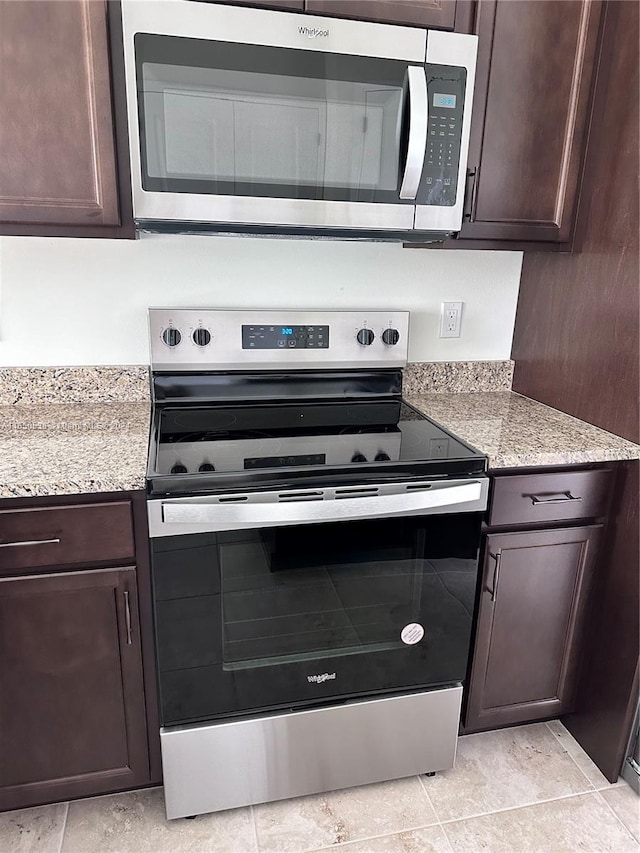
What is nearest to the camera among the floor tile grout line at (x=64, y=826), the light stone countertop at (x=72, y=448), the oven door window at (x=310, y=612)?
the light stone countertop at (x=72, y=448)

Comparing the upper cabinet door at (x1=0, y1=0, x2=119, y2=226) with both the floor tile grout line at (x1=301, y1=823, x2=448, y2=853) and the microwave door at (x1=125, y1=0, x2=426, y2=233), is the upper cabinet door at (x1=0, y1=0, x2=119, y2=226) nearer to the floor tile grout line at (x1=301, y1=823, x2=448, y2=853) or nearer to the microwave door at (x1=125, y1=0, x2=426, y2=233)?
the microwave door at (x1=125, y1=0, x2=426, y2=233)

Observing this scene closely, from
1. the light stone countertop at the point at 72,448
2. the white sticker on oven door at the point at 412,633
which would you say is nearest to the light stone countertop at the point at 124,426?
the light stone countertop at the point at 72,448

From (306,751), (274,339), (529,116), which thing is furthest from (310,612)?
(529,116)

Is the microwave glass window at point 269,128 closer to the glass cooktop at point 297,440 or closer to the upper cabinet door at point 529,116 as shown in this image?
the upper cabinet door at point 529,116

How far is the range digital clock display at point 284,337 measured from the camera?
1.75 m

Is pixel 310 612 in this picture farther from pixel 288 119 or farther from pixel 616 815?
pixel 288 119

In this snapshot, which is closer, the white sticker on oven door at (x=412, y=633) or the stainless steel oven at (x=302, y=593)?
the stainless steel oven at (x=302, y=593)

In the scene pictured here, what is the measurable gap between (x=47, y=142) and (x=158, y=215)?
0.90 feet

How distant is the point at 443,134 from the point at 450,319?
63 centimetres

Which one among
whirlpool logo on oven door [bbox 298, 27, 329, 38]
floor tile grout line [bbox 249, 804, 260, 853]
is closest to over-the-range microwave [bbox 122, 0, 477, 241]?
whirlpool logo on oven door [bbox 298, 27, 329, 38]

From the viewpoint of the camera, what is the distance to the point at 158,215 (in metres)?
1.37

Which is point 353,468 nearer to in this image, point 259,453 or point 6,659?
point 259,453

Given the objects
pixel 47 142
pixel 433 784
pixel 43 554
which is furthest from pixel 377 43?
pixel 433 784

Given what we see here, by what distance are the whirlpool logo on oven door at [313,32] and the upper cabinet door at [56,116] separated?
42 centimetres
